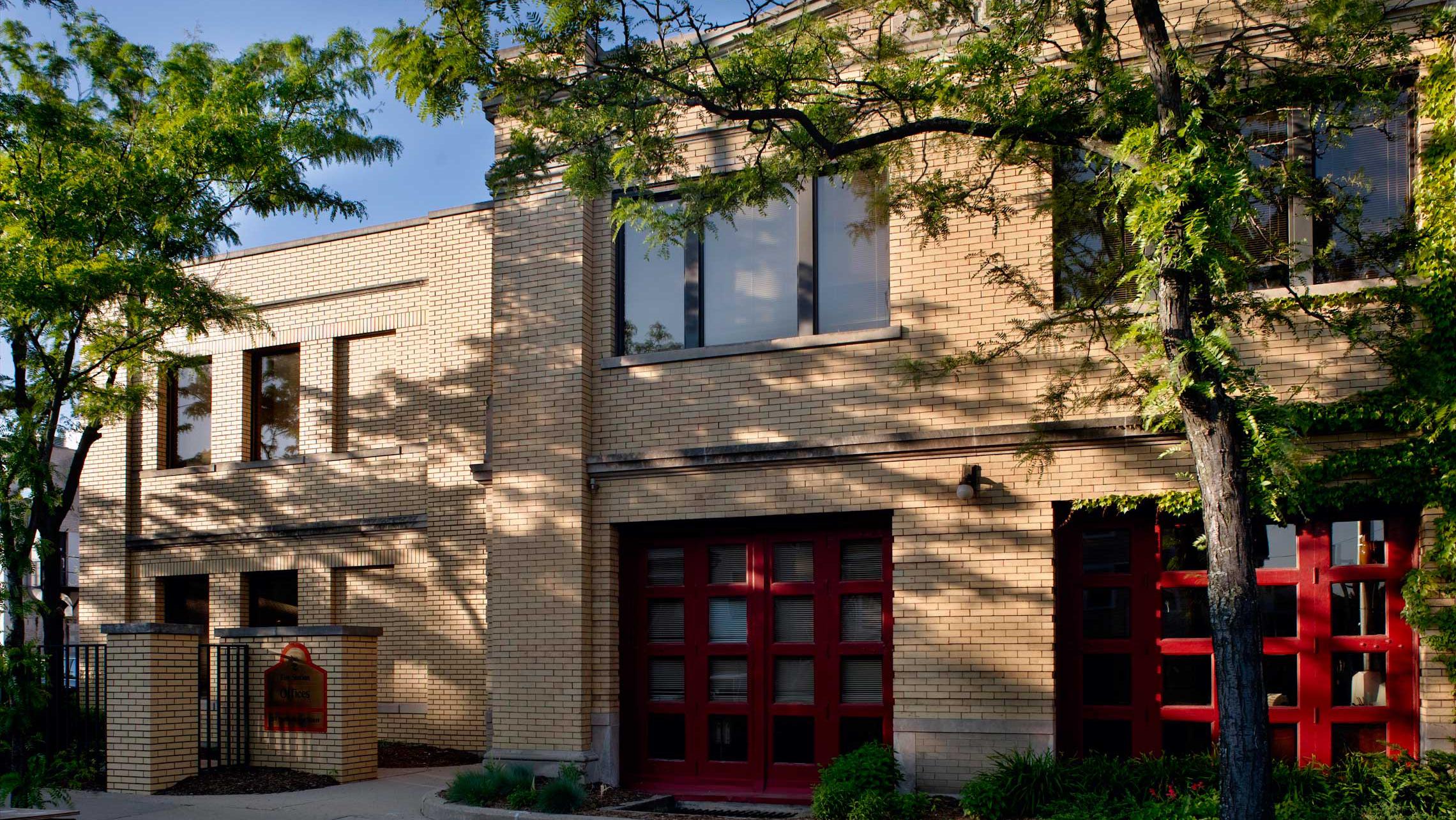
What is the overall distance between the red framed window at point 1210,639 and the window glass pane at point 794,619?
2.60 meters

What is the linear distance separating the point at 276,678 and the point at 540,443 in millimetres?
4086

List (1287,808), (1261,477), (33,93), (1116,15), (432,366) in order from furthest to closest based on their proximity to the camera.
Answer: (432,366) < (33,93) < (1116,15) < (1287,808) < (1261,477)

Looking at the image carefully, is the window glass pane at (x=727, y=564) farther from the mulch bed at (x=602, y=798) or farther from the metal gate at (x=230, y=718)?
the metal gate at (x=230, y=718)

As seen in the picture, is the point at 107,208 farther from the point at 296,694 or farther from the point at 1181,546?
the point at 1181,546

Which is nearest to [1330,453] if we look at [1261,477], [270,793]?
[1261,477]

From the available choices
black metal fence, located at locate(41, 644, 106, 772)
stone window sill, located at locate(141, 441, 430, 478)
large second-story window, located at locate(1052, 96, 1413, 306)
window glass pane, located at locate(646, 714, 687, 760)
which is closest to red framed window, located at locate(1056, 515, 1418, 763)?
large second-story window, located at locate(1052, 96, 1413, 306)

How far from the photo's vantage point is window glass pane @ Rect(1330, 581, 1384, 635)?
1130 cm

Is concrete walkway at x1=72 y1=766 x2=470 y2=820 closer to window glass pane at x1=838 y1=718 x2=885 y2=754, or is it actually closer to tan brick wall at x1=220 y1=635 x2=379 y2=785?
tan brick wall at x1=220 y1=635 x2=379 y2=785

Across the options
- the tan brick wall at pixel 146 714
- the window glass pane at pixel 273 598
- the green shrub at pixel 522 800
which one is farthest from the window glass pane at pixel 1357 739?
the window glass pane at pixel 273 598

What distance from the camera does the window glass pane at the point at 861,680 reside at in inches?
518

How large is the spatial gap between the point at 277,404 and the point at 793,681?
1076 cm

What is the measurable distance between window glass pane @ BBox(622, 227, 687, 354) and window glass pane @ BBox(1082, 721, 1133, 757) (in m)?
5.88

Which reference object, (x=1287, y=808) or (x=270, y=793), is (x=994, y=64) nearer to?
(x=1287, y=808)

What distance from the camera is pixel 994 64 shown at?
10.7 meters
